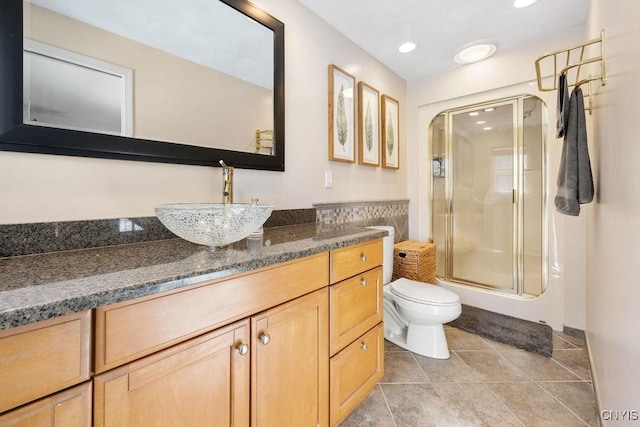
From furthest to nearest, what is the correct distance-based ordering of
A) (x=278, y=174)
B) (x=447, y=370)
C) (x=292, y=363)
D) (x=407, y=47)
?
(x=407, y=47)
(x=447, y=370)
(x=278, y=174)
(x=292, y=363)

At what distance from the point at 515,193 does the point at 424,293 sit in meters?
1.39

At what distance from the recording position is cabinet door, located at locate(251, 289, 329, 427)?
2.92 ft

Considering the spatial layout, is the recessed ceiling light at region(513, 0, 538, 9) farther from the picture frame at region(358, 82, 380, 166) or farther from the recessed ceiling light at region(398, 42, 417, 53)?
the picture frame at region(358, 82, 380, 166)

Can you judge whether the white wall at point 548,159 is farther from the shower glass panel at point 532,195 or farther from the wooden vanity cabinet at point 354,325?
the wooden vanity cabinet at point 354,325

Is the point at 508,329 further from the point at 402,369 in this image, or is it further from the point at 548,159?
the point at 548,159

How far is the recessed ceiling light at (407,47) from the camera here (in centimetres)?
226

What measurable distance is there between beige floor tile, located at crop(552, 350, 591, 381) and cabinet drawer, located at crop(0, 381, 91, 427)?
2419 mm

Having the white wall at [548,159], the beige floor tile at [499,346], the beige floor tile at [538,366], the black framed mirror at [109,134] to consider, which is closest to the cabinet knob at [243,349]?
the black framed mirror at [109,134]

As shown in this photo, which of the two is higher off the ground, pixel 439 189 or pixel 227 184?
pixel 439 189

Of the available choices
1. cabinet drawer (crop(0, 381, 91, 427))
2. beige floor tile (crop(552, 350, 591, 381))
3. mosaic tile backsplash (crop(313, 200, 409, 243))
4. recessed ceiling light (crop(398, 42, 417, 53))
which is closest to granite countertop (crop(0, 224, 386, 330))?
cabinet drawer (crop(0, 381, 91, 427))

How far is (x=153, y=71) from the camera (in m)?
1.15

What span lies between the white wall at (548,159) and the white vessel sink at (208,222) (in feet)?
7.85

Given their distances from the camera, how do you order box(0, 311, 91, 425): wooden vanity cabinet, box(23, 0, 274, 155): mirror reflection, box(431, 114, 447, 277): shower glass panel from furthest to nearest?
box(431, 114, 447, 277): shower glass panel
box(23, 0, 274, 155): mirror reflection
box(0, 311, 91, 425): wooden vanity cabinet

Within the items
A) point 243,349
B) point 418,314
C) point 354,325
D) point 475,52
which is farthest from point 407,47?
point 243,349
